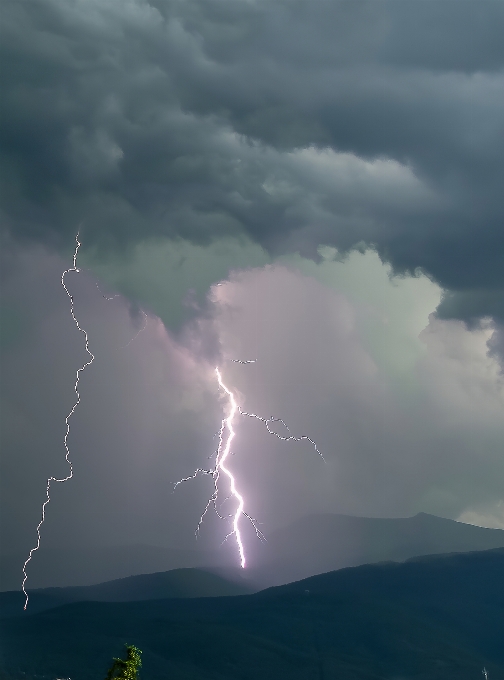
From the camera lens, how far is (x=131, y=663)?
5466 cm

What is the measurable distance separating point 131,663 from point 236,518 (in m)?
57.7

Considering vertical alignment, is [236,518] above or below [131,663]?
above

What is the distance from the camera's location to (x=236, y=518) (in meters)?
112

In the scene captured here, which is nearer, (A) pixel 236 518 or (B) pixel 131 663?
(B) pixel 131 663
